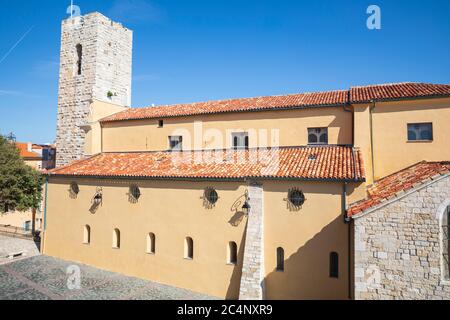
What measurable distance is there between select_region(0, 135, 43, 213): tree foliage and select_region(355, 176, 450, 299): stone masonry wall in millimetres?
25964

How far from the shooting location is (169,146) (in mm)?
18234

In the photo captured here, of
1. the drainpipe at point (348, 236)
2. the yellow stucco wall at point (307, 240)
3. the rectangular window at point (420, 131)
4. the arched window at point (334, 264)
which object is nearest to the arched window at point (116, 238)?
the yellow stucco wall at point (307, 240)

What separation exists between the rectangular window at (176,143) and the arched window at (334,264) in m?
A: 10.3

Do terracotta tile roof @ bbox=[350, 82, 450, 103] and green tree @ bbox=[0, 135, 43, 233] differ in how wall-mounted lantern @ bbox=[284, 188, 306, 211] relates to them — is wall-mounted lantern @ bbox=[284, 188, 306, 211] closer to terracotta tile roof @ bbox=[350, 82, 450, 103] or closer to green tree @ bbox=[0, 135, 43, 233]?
terracotta tile roof @ bbox=[350, 82, 450, 103]

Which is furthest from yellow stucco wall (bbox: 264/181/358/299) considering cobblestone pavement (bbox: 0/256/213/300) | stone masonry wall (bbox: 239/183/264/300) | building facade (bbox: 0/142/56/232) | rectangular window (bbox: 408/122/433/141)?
building facade (bbox: 0/142/56/232)

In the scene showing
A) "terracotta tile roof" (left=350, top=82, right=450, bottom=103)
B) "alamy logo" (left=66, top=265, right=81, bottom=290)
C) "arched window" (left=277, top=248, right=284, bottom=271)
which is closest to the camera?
"arched window" (left=277, top=248, right=284, bottom=271)

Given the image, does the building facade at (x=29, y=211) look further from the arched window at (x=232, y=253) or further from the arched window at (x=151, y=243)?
the arched window at (x=232, y=253)

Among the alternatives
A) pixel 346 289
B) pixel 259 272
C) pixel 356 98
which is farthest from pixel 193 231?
pixel 356 98

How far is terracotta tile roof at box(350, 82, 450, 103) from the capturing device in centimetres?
1303

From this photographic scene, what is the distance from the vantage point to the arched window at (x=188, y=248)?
14094mm

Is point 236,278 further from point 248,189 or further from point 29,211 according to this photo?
point 29,211

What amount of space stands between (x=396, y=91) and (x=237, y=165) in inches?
332

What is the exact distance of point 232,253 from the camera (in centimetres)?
1327
